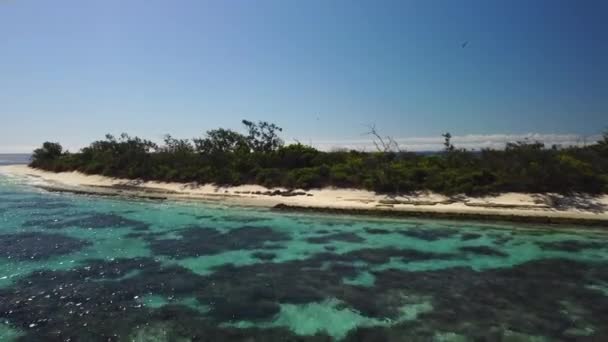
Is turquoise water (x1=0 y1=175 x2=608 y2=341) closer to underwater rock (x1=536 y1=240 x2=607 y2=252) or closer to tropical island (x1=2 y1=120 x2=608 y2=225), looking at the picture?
underwater rock (x1=536 y1=240 x2=607 y2=252)

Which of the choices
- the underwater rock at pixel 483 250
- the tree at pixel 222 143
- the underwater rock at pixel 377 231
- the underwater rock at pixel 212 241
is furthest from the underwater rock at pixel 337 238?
the tree at pixel 222 143

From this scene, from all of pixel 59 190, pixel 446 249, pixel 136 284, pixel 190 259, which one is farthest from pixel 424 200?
pixel 59 190

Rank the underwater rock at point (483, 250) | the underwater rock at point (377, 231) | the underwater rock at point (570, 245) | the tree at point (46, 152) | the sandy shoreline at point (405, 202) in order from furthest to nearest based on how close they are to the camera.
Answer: the tree at point (46, 152) → the sandy shoreline at point (405, 202) → the underwater rock at point (377, 231) → the underwater rock at point (570, 245) → the underwater rock at point (483, 250)

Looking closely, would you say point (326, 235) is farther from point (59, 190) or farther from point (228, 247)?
point (59, 190)

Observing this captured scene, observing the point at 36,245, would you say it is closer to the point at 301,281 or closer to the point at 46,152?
the point at 301,281

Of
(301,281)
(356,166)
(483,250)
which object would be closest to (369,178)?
(356,166)

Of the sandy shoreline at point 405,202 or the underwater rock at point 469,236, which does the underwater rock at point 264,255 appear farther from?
the sandy shoreline at point 405,202
